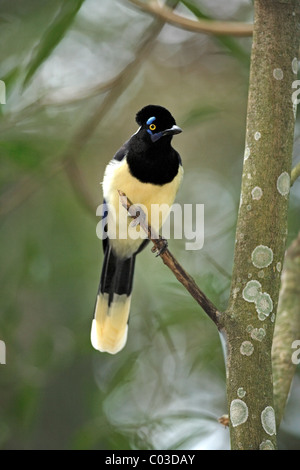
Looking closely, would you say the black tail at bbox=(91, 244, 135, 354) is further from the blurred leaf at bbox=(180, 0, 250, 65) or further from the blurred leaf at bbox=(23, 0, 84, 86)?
the blurred leaf at bbox=(180, 0, 250, 65)

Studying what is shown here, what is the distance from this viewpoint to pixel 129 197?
290 centimetres

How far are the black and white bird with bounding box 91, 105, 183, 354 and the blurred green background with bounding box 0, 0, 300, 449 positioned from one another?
254mm

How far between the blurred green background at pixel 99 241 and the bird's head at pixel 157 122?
408mm

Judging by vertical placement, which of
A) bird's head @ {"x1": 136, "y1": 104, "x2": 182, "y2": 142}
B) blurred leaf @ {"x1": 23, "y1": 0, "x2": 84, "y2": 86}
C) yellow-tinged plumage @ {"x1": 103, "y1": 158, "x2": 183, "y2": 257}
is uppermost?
blurred leaf @ {"x1": 23, "y1": 0, "x2": 84, "y2": 86}

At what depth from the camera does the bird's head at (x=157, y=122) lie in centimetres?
268

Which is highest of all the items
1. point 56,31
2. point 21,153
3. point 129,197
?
point 56,31

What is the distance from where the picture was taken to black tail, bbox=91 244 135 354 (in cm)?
304

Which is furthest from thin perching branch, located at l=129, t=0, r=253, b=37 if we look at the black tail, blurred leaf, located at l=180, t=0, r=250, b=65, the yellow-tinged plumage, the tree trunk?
the black tail

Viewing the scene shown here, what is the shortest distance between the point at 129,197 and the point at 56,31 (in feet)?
2.40

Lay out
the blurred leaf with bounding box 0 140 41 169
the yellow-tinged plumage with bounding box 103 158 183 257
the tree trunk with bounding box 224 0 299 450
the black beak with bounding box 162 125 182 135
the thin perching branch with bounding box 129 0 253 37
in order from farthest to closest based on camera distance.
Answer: the blurred leaf with bounding box 0 140 41 169, the yellow-tinged plumage with bounding box 103 158 183 257, the thin perching branch with bounding box 129 0 253 37, the black beak with bounding box 162 125 182 135, the tree trunk with bounding box 224 0 299 450

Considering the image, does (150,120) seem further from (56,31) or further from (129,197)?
(56,31)

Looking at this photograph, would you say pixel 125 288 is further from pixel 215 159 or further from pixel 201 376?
pixel 215 159

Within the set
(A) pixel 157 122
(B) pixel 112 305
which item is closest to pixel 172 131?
(A) pixel 157 122

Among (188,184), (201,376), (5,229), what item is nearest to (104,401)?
(201,376)
